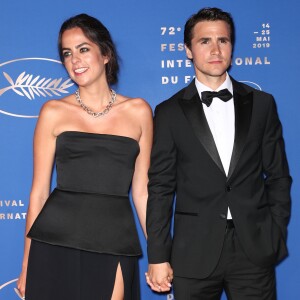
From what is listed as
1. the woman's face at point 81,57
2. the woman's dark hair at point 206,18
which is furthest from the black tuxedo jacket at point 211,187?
the woman's face at point 81,57

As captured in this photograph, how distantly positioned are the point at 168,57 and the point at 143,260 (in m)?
1.16

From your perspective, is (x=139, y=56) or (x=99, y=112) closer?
(x=99, y=112)

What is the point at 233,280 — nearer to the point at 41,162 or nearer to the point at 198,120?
the point at 198,120

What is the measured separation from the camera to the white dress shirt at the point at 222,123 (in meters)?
2.21

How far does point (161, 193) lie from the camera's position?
7.42 feet

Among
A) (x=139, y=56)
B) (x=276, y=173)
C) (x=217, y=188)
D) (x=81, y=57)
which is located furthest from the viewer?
(x=139, y=56)

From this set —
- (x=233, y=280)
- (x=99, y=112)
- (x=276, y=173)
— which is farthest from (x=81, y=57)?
(x=233, y=280)

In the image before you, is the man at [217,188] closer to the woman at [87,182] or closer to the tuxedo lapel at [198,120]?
the tuxedo lapel at [198,120]

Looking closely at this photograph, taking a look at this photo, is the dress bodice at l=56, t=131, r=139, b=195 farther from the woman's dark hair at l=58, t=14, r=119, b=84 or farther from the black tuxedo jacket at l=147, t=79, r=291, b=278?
the woman's dark hair at l=58, t=14, r=119, b=84

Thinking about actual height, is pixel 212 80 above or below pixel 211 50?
below

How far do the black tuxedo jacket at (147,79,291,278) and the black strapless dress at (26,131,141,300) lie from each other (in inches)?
6.7

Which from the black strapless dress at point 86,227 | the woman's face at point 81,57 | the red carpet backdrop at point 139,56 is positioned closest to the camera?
the black strapless dress at point 86,227

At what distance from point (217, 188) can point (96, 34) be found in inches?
38.2

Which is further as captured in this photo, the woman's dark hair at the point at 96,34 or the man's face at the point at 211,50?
the woman's dark hair at the point at 96,34
